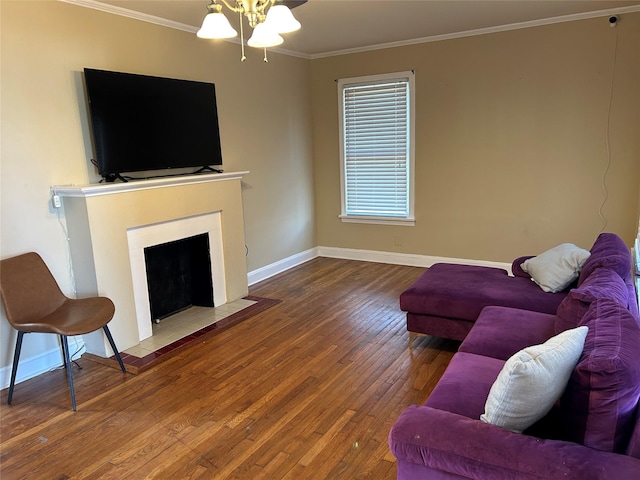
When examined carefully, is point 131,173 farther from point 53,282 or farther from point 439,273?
point 439,273

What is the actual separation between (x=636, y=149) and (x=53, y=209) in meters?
4.88

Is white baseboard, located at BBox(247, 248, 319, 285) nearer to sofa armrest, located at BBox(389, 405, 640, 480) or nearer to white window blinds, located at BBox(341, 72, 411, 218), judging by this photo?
white window blinds, located at BBox(341, 72, 411, 218)

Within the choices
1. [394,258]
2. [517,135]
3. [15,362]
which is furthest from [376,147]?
[15,362]

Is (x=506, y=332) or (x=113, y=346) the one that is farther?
(x=113, y=346)

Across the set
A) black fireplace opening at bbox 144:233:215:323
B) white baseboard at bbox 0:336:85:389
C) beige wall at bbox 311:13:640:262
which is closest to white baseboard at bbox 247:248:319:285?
black fireplace opening at bbox 144:233:215:323

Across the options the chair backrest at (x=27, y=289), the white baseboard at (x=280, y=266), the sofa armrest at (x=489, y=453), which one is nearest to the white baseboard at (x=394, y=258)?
the white baseboard at (x=280, y=266)

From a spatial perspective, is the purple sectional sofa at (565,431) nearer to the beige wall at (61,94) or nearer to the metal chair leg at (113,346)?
the metal chair leg at (113,346)

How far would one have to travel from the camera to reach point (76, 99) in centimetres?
331

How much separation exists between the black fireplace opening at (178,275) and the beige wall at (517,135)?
239 cm

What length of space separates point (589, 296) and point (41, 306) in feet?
10.3

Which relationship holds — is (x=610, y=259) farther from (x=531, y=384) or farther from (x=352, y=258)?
(x=352, y=258)

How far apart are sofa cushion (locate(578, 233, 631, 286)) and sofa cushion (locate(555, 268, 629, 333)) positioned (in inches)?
6.1

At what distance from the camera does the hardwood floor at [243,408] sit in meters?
2.22

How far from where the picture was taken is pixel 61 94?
3.22 metres
